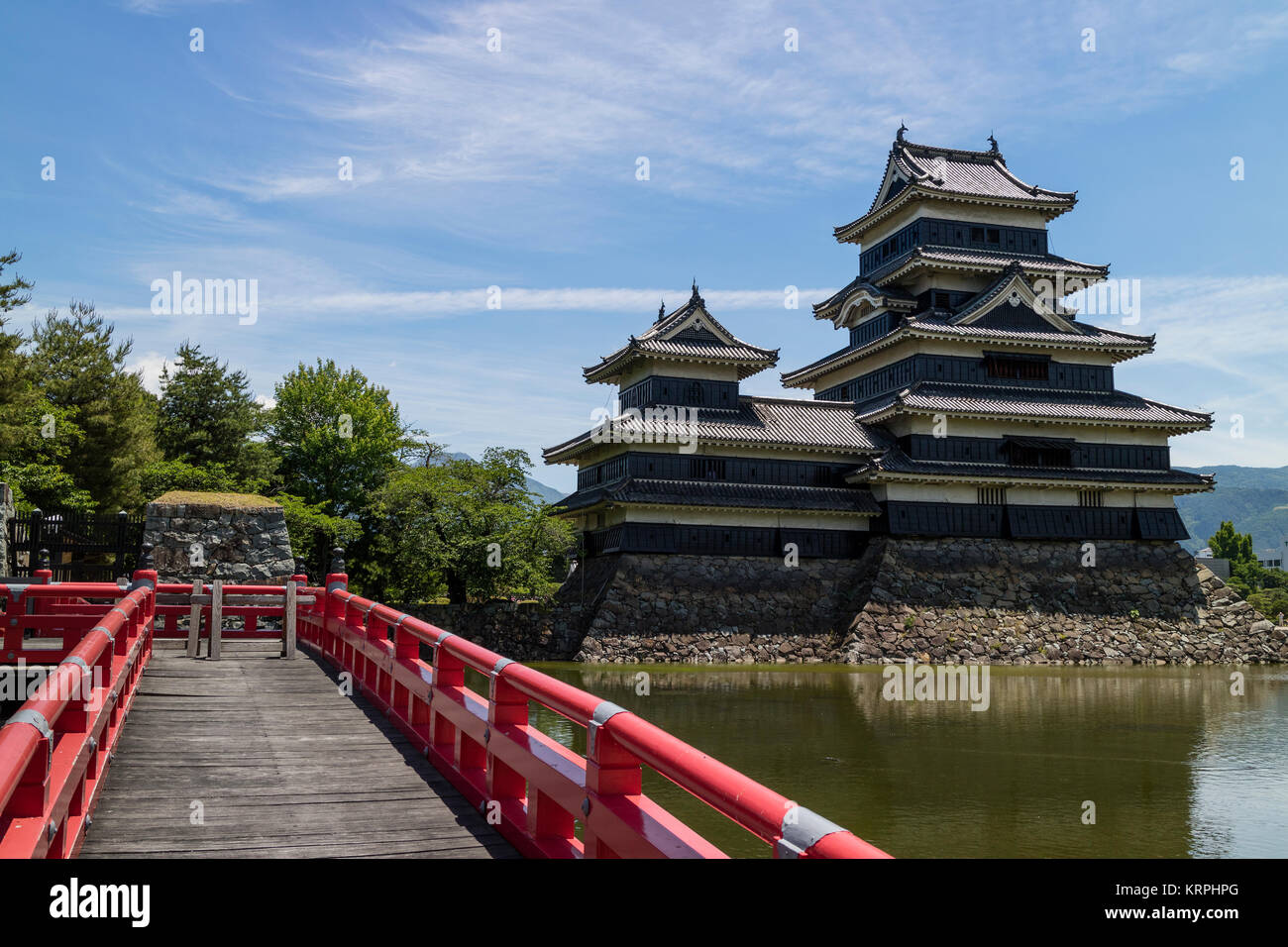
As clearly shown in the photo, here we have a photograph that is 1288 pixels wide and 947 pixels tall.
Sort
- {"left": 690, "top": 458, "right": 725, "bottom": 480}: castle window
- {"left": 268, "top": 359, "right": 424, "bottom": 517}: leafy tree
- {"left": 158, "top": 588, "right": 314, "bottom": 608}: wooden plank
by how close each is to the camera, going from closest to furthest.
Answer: {"left": 158, "top": 588, "right": 314, "bottom": 608}: wooden plank
{"left": 690, "top": 458, "right": 725, "bottom": 480}: castle window
{"left": 268, "top": 359, "right": 424, "bottom": 517}: leafy tree

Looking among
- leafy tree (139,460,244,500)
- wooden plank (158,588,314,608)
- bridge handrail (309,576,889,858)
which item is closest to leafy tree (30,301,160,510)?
leafy tree (139,460,244,500)

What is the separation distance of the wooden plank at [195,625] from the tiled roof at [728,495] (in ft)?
75.8

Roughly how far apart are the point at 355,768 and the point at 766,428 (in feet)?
109

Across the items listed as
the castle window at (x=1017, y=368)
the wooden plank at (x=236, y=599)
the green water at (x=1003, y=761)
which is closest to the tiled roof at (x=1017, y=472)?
the castle window at (x=1017, y=368)

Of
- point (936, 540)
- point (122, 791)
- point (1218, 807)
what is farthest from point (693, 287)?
point (122, 791)

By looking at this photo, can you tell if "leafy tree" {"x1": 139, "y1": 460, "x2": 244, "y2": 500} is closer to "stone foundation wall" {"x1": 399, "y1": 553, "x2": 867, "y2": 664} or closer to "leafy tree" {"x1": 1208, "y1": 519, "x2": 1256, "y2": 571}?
"stone foundation wall" {"x1": 399, "y1": 553, "x2": 867, "y2": 664}

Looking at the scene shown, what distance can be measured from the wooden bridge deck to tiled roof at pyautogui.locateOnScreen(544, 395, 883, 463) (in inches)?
1105

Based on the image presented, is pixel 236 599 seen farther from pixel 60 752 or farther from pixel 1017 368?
pixel 1017 368

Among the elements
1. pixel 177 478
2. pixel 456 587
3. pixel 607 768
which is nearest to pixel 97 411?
pixel 177 478

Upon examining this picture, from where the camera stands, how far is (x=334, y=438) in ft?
164

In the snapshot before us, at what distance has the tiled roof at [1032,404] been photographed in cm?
4119

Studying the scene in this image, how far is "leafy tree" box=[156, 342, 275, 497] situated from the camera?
46375 mm

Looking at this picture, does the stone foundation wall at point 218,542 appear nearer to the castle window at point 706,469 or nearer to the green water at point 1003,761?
the green water at point 1003,761
